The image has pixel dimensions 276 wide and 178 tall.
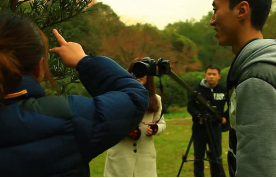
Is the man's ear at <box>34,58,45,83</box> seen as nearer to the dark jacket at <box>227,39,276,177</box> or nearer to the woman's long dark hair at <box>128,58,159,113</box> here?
the dark jacket at <box>227,39,276,177</box>

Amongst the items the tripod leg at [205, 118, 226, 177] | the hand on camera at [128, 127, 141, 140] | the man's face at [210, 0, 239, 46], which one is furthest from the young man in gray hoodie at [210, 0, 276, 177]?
the tripod leg at [205, 118, 226, 177]

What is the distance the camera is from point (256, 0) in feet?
5.57

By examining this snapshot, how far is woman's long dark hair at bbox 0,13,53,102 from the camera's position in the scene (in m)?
1.17

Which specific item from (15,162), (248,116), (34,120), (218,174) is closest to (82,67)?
(34,120)

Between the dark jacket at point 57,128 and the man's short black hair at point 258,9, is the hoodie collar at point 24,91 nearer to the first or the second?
the dark jacket at point 57,128

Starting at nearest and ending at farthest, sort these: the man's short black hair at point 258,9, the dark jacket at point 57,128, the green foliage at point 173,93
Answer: the dark jacket at point 57,128 < the man's short black hair at point 258,9 < the green foliage at point 173,93

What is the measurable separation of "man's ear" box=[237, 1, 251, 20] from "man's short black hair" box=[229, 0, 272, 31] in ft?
0.05

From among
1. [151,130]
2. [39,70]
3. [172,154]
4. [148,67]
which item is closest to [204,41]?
[172,154]

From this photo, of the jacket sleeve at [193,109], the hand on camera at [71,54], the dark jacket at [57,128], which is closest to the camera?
the dark jacket at [57,128]

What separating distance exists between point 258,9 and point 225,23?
16 cm

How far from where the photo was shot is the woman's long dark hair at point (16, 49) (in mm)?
1170

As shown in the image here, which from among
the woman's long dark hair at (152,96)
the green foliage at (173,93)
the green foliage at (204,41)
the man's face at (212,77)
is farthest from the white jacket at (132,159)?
the green foliage at (204,41)

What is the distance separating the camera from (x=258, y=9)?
5.60 feet

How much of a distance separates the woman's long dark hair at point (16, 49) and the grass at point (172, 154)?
5.47 m
